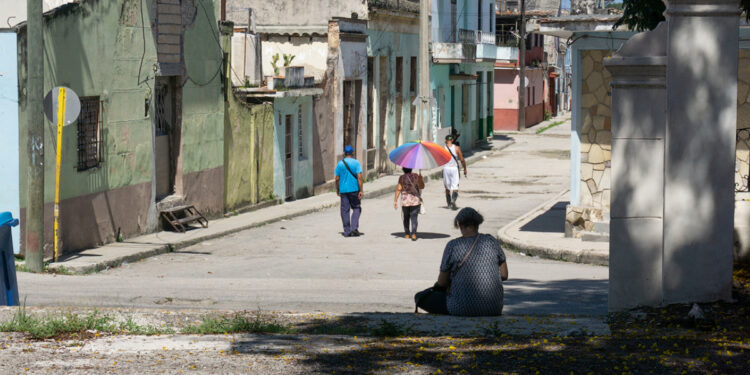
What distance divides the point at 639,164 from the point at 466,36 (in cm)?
3651

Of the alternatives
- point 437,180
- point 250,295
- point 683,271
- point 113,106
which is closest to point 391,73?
point 437,180

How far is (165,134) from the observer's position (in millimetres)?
19938

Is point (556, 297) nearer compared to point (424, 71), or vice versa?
point (556, 297)

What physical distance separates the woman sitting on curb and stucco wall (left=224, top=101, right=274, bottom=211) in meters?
13.6

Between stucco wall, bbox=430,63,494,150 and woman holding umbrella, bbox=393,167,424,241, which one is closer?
woman holding umbrella, bbox=393,167,424,241

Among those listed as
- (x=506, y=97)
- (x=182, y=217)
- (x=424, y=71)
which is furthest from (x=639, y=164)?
(x=506, y=97)

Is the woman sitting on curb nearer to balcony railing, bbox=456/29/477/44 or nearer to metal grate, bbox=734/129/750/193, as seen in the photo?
metal grate, bbox=734/129/750/193

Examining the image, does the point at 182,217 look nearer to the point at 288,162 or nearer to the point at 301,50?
the point at 288,162

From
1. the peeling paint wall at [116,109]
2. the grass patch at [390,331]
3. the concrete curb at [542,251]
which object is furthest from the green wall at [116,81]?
the grass patch at [390,331]

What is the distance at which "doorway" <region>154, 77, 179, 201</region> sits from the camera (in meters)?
19.6

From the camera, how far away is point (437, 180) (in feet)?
110

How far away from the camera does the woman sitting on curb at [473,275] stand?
8695mm

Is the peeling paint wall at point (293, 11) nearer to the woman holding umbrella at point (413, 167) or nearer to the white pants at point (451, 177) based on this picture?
the white pants at point (451, 177)

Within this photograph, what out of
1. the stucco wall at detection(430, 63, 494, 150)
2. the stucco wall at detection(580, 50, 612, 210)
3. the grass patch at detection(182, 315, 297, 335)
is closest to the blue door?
the grass patch at detection(182, 315, 297, 335)
